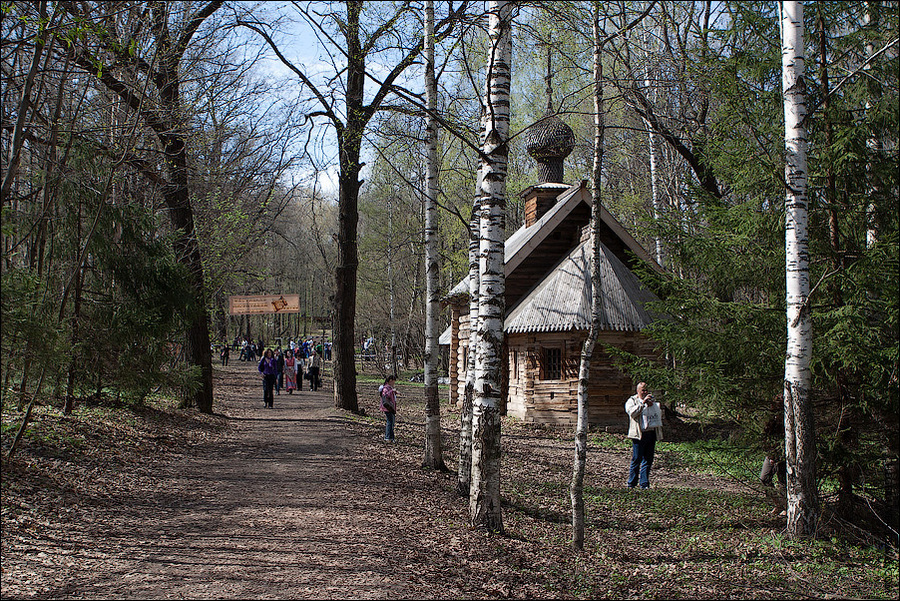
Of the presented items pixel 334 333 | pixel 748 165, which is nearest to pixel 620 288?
pixel 334 333

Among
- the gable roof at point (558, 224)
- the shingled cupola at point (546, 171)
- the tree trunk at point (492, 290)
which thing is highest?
the shingled cupola at point (546, 171)

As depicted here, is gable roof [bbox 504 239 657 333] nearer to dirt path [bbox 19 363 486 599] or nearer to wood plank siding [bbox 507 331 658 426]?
wood plank siding [bbox 507 331 658 426]

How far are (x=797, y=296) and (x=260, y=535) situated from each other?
6.85 m

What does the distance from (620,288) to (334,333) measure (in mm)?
9037

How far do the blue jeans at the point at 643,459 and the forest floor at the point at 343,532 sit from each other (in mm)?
335

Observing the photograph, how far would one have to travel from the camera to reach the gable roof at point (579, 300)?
64.4 feet

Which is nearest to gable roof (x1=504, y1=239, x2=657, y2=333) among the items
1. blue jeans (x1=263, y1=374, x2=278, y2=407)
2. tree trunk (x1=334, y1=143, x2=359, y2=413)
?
tree trunk (x1=334, y1=143, x2=359, y2=413)

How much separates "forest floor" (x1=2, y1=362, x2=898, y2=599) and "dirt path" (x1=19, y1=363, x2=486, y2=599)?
0.09 feet

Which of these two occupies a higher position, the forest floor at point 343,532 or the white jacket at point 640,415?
the white jacket at point 640,415

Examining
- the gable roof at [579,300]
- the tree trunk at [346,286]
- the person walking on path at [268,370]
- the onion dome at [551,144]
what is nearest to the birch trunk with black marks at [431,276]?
the tree trunk at [346,286]

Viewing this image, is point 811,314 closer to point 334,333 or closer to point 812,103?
point 812,103

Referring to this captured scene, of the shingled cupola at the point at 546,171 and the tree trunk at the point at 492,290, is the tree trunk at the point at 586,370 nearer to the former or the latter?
the tree trunk at the point at 492,290

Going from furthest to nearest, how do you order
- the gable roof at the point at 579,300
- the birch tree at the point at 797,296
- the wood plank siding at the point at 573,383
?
→ the wood plank siding at the point at 573,383, the gable roof at the point at 579,300, the birch tree at the point at 797,296

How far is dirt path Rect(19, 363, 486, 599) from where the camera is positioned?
604 cm
